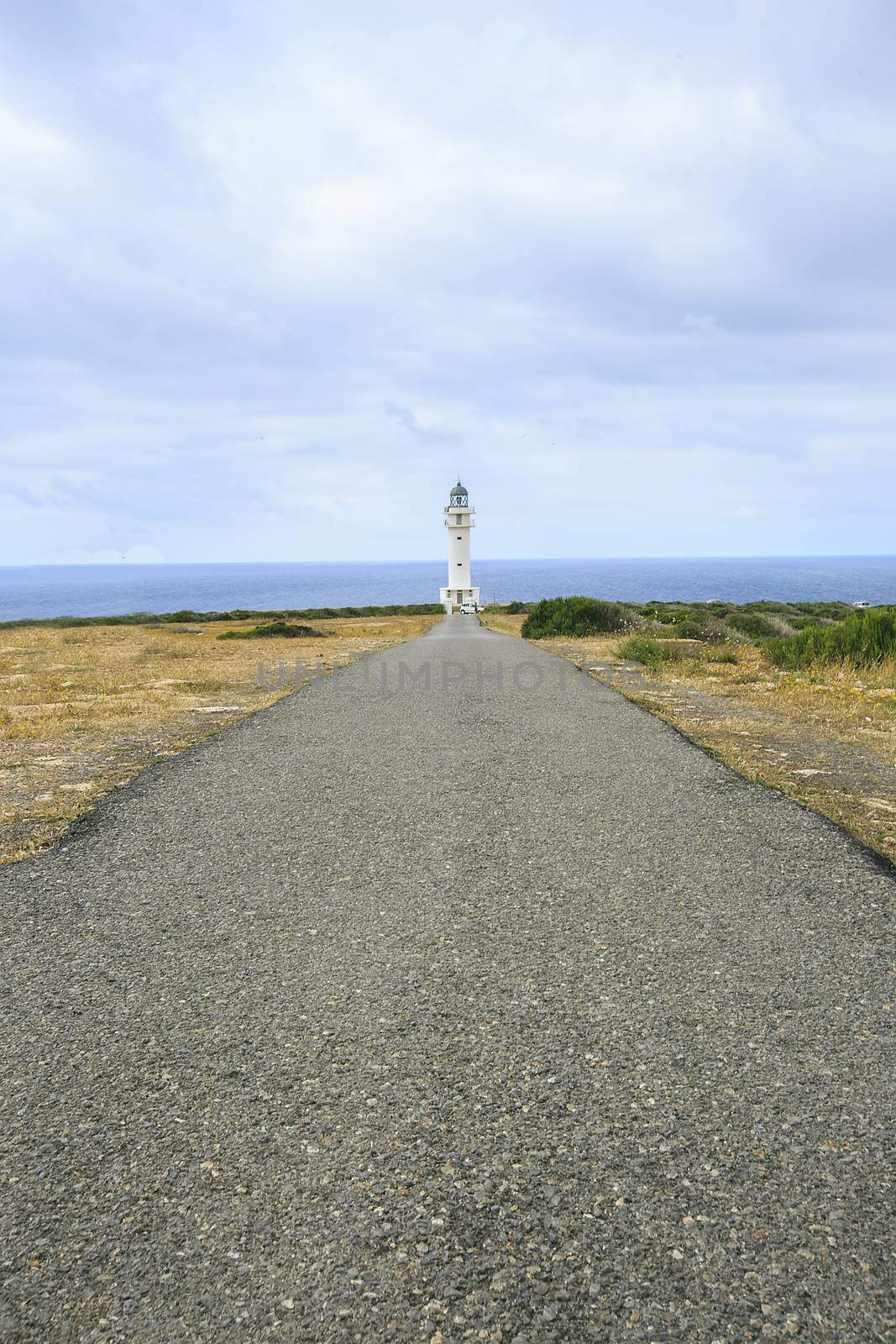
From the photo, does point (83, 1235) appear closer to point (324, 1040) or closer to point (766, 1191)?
point (324, 1040)

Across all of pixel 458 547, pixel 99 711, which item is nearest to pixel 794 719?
pixel 99 711

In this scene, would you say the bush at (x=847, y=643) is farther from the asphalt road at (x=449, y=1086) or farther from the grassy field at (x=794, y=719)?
the asphalt road at (x=449, y=1086)

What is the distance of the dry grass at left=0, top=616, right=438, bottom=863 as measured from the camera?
636cm

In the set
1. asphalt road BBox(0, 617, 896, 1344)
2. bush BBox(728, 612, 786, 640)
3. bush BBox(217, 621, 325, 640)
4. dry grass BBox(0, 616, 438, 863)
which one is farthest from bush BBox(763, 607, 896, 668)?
bush BBox(217, 621, 325, 640)

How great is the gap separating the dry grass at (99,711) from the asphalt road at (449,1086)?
135 cm

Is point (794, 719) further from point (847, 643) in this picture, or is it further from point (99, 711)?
point (99, 711)

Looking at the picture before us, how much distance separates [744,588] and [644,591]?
23.8 metres

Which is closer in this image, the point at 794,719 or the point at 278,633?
the point at 794,719

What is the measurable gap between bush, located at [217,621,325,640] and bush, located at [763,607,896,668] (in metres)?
22.0

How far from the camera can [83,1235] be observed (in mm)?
2043

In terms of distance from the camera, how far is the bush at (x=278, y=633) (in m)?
33.8

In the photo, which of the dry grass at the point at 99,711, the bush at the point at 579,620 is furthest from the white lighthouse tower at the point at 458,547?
the dry grass at the point at 99,711

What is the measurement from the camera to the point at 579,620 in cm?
2842

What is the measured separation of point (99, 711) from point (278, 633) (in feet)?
80.9
